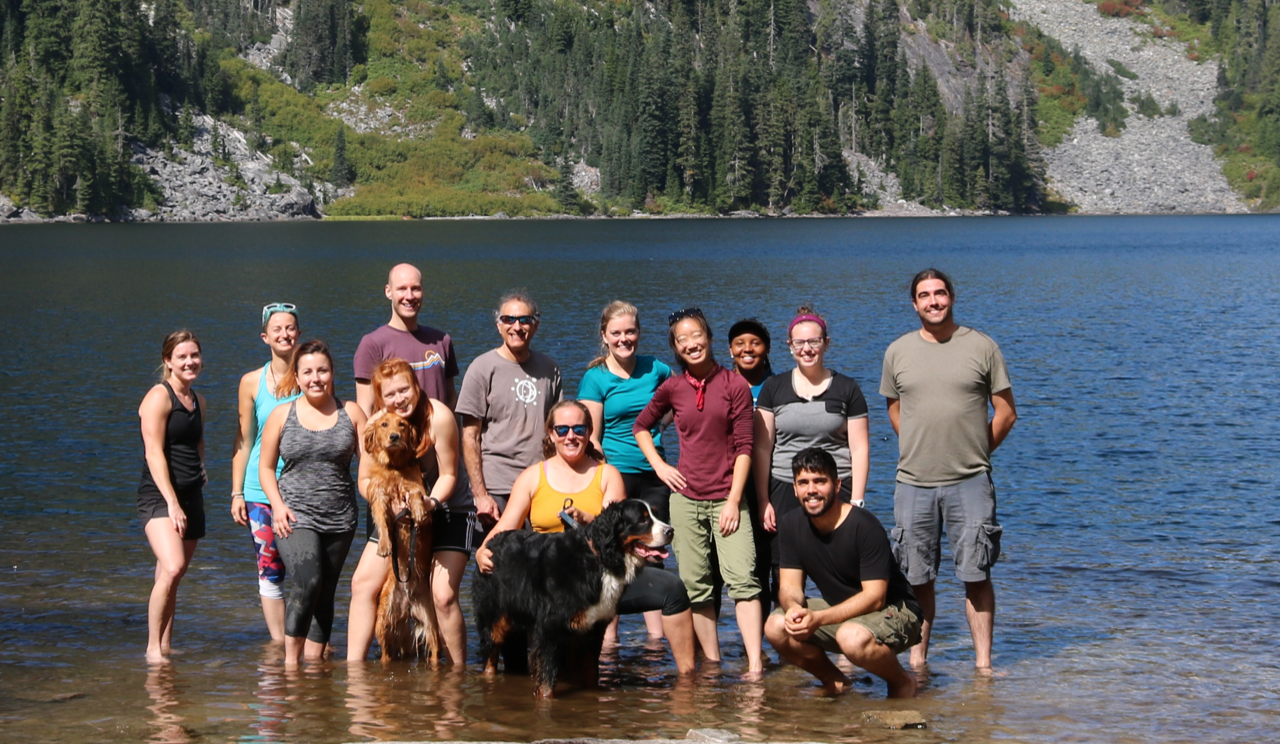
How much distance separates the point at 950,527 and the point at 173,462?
16.8ft

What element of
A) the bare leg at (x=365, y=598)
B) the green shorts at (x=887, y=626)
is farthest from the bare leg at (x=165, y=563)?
the green shorts at (x=887, y=626)

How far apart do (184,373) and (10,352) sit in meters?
25.2

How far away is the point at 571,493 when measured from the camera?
725cm

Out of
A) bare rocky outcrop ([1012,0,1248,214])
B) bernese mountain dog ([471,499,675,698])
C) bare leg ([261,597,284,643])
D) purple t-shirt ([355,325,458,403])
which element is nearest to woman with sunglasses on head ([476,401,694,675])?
bernese mountain dog ([471,499,675,698])

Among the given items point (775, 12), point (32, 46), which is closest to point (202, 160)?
point (32, 46)

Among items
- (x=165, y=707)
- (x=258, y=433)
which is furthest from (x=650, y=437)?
(x=165, y=707)

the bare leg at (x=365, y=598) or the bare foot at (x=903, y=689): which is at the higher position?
the bare leg at (x=365, y=598)

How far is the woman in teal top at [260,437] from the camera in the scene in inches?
301

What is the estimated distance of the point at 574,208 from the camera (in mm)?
151000

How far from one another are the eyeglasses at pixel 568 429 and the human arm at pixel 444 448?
2.21 ft

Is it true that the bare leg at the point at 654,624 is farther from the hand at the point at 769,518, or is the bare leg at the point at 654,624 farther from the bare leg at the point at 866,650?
the bare leg at the point at 866,650

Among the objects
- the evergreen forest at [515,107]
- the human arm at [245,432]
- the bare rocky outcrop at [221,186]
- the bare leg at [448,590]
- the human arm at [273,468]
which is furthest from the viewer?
the evergreen forest at [515,107]

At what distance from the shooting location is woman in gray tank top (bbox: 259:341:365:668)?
7.32 meters

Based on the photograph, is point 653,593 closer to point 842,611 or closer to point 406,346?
point 842,611
